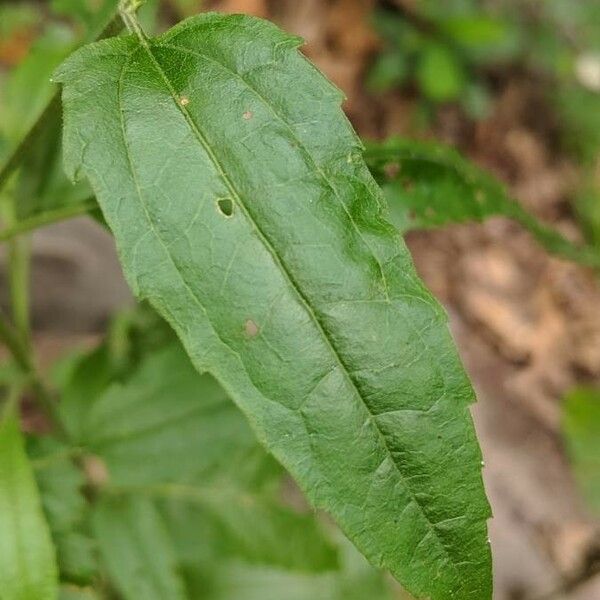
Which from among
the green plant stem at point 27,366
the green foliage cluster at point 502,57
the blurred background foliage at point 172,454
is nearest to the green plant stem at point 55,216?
the blurred background foliage at point 172,454

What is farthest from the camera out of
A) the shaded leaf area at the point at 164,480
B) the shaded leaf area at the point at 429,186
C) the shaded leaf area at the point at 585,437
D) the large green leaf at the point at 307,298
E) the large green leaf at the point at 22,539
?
the shaded leaf area at the point at 585,437

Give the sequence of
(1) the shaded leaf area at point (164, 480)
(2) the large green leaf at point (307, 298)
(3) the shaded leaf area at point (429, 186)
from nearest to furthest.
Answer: (2) the large green leaf at point (307, 298) → (3) the shaded leaf area at point (429, 186) → (1) the shaded leaf area at point (164, 480)

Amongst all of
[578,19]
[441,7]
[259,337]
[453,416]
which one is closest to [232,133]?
[259,337]

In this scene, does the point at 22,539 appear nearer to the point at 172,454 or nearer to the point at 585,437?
the point at 172,454

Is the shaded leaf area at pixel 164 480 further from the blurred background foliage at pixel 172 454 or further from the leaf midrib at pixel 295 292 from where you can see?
the leaf midrib at pixel 295 292

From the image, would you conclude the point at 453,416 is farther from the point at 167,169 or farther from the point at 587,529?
the point at 587,529

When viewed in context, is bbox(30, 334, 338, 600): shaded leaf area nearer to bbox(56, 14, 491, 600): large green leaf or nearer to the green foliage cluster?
bbox(56, 14, 491, 600): large green leaf

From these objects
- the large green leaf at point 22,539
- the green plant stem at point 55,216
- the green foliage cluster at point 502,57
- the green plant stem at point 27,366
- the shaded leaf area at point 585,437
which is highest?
the green foliage cluster at point 502,57
